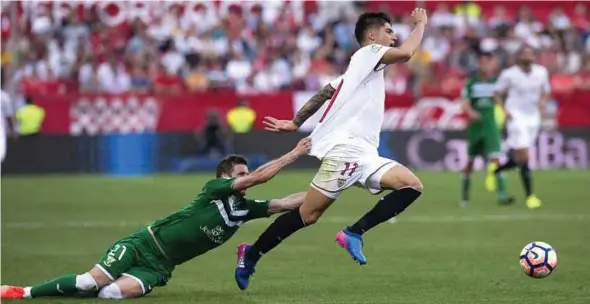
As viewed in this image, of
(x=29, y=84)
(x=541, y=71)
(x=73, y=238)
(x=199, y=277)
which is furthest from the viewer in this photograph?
(x=29, y=84)

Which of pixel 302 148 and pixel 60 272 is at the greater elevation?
pixel 302 148

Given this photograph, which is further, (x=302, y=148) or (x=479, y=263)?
(x=479, y=263)

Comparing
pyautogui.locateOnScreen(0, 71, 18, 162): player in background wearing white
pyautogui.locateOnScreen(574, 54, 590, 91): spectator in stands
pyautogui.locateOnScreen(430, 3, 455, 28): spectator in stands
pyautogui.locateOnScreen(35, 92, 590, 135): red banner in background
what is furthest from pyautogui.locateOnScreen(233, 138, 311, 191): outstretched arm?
→ pyautogui.locateOnScreen(430, 3, 455, 28): spectator in stands

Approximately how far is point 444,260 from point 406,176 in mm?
2652

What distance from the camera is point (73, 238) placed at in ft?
48.5

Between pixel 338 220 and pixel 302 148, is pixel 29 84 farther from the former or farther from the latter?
pixel 302 148

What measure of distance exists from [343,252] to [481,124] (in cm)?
678

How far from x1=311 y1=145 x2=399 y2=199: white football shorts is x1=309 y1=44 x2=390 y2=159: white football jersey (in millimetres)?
67

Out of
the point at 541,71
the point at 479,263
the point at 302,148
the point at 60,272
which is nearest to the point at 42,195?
the point at 541,71

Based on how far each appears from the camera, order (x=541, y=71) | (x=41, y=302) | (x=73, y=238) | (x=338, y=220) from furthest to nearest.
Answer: (x=541, y=71), (x=338, y=220), (x=73, y=238), (x=41, y=302)

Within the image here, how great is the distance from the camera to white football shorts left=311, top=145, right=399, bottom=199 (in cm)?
976

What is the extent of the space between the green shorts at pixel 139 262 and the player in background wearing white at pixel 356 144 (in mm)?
671

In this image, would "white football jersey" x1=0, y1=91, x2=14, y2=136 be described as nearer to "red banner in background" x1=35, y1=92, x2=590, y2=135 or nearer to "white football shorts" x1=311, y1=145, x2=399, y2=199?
"red banner in background" x1=35, y1=92, x2=590, y2=135

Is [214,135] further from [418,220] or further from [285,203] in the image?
[285,203]
